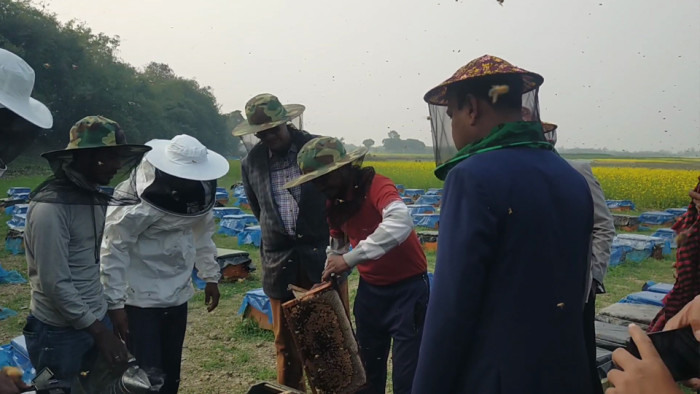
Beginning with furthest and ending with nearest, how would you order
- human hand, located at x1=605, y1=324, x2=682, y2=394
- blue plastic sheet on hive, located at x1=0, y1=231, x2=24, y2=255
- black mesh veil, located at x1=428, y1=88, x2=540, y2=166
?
blue plastic sheet on hive, located at x1=0, y1=231, x2=24, y2=255
black mesh veil, located at x1=428, y1=88, x2=540, y2=166
human hand, located at x1=605, y1=324, x2=682, y2=394

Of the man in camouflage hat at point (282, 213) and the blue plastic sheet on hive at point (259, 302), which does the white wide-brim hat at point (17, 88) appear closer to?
the man in camouflage hat at point (282, 213)

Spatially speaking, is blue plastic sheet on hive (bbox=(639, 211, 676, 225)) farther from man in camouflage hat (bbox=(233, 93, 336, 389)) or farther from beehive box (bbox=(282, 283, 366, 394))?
beehive box (bbox=(282, 283, 366, 394))

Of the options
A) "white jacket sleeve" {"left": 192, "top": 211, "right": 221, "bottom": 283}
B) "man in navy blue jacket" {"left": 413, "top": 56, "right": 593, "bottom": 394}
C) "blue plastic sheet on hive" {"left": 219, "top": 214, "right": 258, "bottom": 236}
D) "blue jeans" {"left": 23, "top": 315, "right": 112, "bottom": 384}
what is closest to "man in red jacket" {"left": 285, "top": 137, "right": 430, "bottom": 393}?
"white jacket sleeve" {"left": 192, "top": 211, "right": 221, "bottom": 283}

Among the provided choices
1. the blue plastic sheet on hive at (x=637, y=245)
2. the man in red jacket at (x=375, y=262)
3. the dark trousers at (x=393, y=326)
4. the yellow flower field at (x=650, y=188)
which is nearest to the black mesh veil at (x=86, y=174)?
the man in red jacket at (x=375, y=262)

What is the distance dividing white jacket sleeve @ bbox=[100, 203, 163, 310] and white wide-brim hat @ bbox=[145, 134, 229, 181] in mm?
292

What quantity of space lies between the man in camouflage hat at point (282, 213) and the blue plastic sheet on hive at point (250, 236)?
298 inches

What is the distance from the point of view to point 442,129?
2.41m

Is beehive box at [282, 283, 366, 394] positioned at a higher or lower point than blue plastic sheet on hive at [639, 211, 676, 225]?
higher

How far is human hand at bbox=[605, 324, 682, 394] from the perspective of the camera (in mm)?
954

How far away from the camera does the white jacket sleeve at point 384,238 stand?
9.29 feet

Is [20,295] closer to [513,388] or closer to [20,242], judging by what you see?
[20,242]

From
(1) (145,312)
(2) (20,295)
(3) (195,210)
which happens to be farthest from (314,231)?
(2) (20,295)

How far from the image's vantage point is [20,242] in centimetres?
1049

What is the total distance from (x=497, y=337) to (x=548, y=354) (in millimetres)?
175
